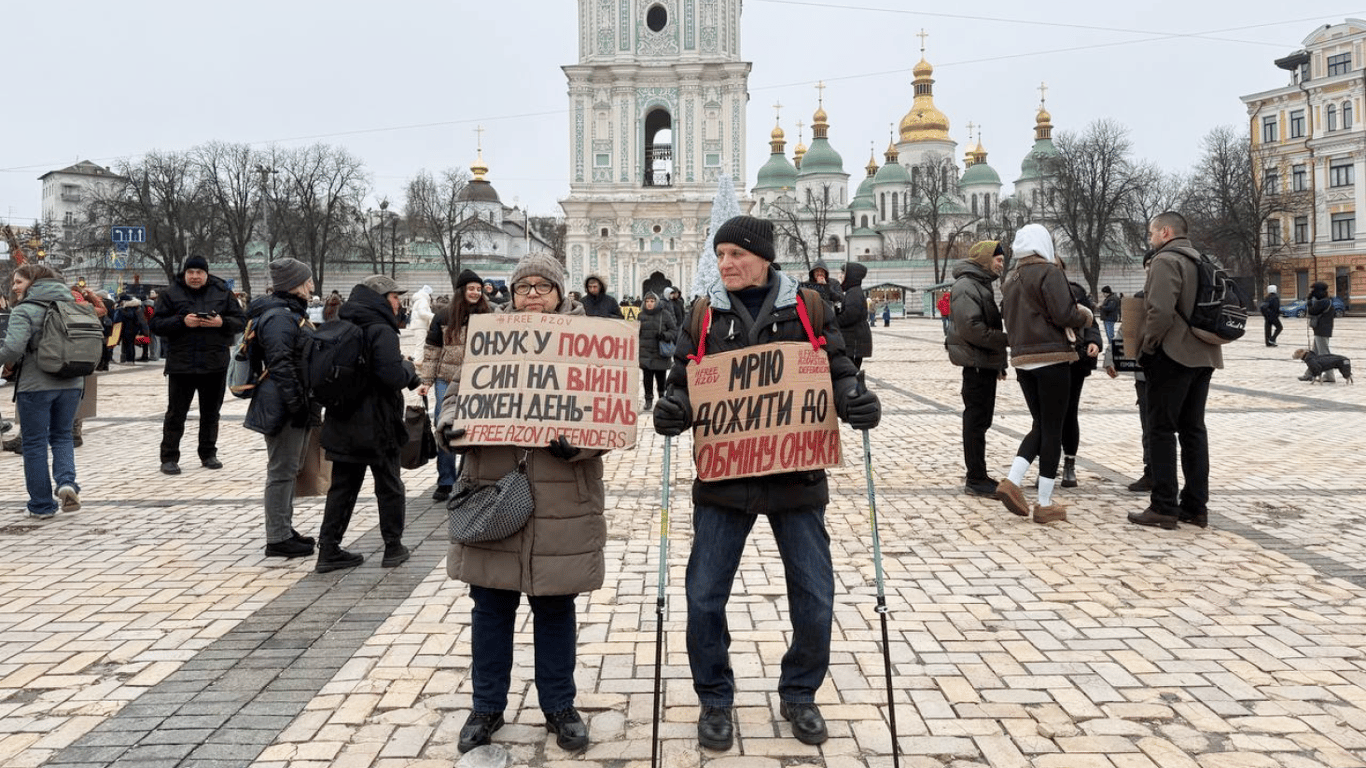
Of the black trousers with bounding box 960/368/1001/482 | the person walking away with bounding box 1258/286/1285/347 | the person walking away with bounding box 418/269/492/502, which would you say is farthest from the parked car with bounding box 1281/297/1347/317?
the person walking away with bounding box 418/269/492/502

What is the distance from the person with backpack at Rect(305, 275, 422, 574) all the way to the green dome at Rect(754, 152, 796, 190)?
94260 millimetres

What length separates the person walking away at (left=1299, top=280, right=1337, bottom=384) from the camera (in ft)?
52.9

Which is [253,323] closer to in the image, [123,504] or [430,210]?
[123,504]

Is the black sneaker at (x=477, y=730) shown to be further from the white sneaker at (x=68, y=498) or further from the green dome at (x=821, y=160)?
the green dome at (x=821, y=160)

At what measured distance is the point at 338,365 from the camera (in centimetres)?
560

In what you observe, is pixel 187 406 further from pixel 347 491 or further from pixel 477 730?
pixel 477 730

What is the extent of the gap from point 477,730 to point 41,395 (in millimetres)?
5819

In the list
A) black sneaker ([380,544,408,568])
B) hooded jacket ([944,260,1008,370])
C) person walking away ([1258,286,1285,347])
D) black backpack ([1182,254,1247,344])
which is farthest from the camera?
person walking away ([1258,286,1285,347])

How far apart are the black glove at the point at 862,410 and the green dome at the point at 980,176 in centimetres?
9770

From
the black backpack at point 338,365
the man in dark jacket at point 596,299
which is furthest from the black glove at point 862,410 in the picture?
the man in dark jacket at point 596,299

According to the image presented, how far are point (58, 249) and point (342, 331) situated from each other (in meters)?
77.6

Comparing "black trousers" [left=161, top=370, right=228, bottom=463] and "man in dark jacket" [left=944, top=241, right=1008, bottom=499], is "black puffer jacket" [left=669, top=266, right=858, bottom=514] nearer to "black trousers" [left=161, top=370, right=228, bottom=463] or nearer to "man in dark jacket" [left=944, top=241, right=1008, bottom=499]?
"man in dark jacket" [left=944, top=241, right=1008, bottom=499]

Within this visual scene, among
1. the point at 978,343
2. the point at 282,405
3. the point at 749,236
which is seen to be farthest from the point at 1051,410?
the point at 282,405

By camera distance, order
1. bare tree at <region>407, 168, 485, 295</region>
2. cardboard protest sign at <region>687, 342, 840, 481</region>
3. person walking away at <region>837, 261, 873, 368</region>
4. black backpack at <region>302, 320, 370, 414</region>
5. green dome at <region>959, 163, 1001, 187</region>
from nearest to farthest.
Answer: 1. cardboard protest sign at <region>687, 342, 840, 481</region>
2. black backpack at <region>302, 320, 370, 414</region>
3. person walking away at <region>837, 261, 873, 368</region>
4. bare tree at <region>407, 168, 485, 295</region>
5. green dome at <region>959, 163, 1001, 187</region>
